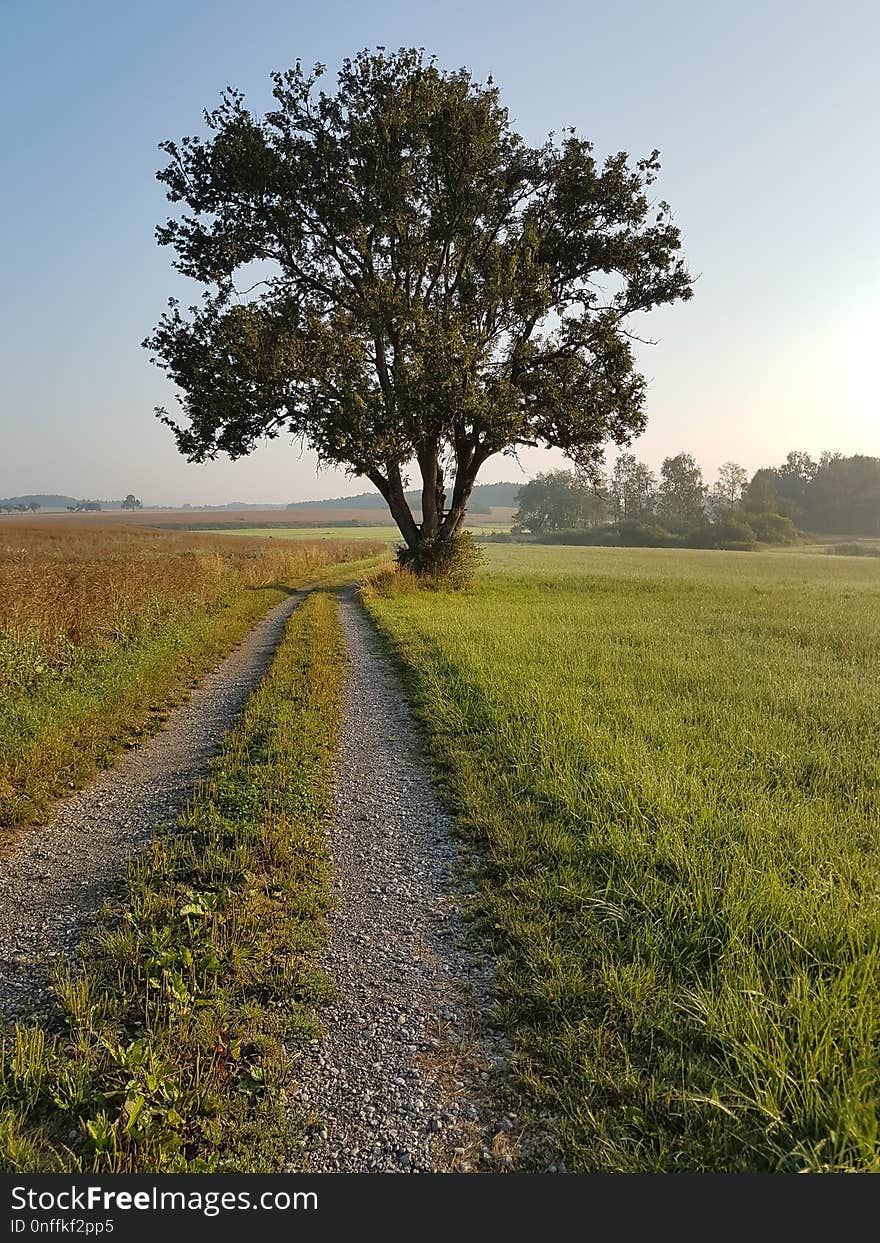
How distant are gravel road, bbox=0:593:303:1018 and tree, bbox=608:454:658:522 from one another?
128518mm

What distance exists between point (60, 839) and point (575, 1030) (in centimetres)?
460

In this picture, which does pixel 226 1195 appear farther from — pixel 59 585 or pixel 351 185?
pixel 351 185

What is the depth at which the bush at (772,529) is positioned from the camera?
307 ft

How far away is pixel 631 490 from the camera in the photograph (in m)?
134

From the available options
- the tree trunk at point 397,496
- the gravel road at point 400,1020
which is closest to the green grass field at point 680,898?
the gravel road at point 400,1020

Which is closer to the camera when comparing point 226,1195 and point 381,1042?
point 226,1195

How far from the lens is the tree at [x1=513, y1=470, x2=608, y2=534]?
437 feet

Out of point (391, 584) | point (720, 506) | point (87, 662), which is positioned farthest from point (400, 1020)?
point (720, 506)

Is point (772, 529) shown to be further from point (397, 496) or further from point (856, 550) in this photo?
point (397, 496)

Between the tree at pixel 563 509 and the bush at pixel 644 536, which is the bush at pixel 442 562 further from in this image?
the tree at pixel 563 509

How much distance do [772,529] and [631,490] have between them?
142 ft

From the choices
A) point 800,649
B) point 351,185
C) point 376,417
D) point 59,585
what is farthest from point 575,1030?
point 351,185

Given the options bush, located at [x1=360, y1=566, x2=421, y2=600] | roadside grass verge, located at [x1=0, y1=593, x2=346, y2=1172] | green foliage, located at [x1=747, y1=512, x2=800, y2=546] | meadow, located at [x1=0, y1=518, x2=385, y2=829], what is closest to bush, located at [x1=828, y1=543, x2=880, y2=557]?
green foliage, located at [x1=747, y1=512, x2=800, y2=546]

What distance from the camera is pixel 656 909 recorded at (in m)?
4.05
